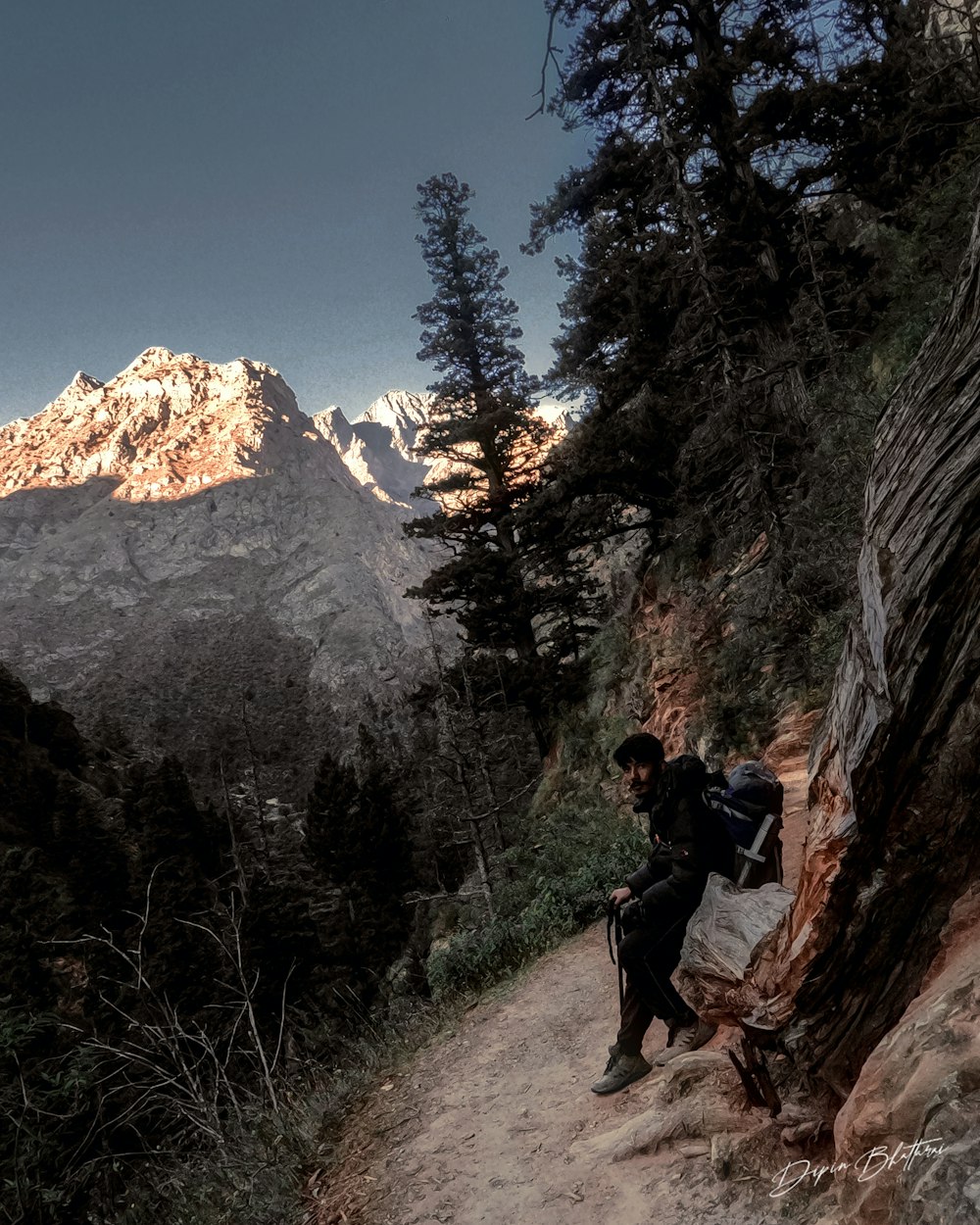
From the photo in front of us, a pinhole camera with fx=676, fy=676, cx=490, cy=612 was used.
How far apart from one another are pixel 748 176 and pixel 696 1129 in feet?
45.6

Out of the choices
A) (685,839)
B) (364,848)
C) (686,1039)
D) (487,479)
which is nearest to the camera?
(685,839)

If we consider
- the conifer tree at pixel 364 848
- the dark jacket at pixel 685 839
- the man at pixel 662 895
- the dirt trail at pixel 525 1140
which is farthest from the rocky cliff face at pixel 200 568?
the dark jacket at pixel 685 839

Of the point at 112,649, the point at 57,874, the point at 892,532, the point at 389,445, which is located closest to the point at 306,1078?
the point at 892,532

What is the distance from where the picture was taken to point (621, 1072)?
13.2ft

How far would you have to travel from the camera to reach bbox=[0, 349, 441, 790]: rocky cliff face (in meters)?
60.7

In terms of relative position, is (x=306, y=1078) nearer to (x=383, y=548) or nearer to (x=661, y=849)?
(x=661, y=849)

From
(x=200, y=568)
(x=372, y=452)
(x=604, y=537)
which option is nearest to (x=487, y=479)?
(x=604, y=537)

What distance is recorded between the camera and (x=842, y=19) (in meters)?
12.2

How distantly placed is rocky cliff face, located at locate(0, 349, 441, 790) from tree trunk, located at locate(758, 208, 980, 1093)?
150 ft

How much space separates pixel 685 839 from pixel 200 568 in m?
87.0

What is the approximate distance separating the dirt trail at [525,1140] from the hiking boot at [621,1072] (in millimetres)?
60

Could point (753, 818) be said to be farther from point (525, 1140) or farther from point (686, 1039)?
point (525, 1140)

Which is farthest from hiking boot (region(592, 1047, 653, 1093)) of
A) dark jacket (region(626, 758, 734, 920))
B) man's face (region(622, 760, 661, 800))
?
man's face (region(622, 760, 661, 800))

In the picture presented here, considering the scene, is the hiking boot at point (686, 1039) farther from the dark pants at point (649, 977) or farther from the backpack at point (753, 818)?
the backpack at point (753, 818)
